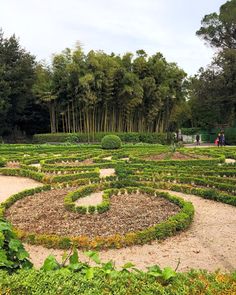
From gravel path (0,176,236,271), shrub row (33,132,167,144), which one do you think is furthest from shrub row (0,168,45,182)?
shrub row (33,132,167,144)

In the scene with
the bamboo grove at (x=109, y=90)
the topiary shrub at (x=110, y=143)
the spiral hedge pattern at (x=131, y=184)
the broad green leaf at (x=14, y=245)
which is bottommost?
the spiral hedge pattern at (x=131, y=184)

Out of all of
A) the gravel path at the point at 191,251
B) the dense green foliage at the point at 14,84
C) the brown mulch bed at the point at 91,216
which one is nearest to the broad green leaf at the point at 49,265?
the gravel path at the point at 191,251

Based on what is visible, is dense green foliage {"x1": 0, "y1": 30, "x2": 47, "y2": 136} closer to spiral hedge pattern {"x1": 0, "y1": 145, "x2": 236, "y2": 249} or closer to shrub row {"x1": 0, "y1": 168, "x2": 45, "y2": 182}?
spiral hedge pattern {"x1": 0, "y1": 145, "x2": 236, "y2": 249}

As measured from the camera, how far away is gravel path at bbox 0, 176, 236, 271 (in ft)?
16.3

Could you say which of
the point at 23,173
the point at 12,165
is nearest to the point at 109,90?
the point at 12,165

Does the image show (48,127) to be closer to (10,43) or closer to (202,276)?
(10,43)

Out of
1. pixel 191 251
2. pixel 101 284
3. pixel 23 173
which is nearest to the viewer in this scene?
pixel 101 284

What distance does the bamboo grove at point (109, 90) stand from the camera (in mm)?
30906

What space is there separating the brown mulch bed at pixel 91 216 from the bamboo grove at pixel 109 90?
22.7 metres

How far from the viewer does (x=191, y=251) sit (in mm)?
5375

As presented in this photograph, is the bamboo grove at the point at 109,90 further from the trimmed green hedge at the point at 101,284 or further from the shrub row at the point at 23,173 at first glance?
the trimmed green hedge at the point at 101,284

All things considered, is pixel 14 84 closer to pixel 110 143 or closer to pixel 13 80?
pixel 13 80

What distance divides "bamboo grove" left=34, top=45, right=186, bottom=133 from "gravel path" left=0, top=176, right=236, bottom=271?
2459 centimetres

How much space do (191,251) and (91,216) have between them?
2.26m
